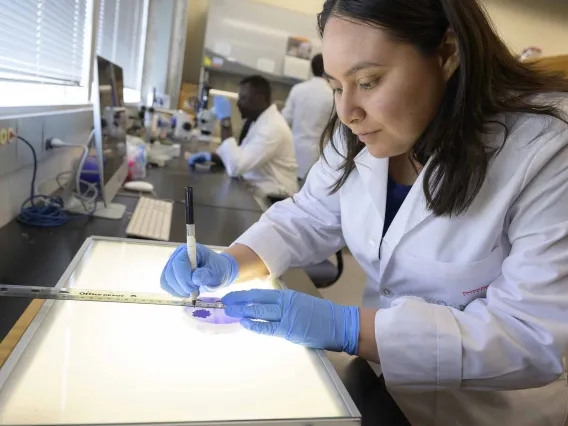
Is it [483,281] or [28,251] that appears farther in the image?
[28,251]

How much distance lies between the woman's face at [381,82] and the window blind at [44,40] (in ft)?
3.37

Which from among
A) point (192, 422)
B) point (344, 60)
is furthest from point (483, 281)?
point (192, 422)

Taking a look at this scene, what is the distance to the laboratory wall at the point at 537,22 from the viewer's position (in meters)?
4.96

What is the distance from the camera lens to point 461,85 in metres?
0.82

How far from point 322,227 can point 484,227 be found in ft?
1.52

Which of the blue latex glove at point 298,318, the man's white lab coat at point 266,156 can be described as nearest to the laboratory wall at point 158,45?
the man's white lab coat at point 266,156

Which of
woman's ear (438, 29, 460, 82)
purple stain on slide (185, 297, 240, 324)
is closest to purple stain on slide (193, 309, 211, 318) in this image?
purple stain on slide (185, 297, 240, 324)

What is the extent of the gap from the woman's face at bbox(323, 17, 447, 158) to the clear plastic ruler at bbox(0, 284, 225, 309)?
1.53ft

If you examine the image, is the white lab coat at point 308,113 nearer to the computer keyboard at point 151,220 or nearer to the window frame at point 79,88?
the window frame at point 79,88

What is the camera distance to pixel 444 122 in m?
0.88

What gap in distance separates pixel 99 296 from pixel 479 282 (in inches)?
28.7

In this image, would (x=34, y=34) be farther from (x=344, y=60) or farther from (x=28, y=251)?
(x=344, y=60)

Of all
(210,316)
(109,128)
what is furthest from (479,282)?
(109,128)

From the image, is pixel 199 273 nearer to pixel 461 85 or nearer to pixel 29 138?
pixel 461 85
